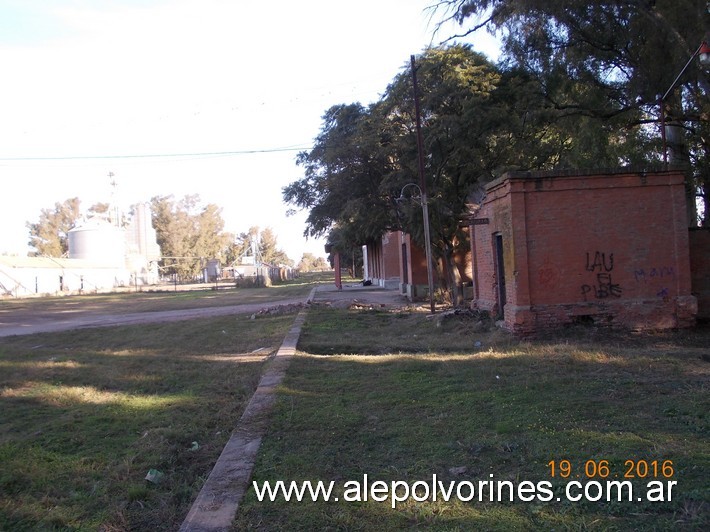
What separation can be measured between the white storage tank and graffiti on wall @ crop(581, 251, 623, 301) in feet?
245

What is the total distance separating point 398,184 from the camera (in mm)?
20859

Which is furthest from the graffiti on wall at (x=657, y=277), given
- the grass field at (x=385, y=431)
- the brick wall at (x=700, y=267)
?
the brick wall at (x=700, y=267)

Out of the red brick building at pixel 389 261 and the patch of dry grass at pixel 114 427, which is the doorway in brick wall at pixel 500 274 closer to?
the patch of dry grass at pixel 114 427

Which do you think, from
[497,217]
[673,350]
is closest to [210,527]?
[673,350]

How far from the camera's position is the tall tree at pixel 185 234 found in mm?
91750

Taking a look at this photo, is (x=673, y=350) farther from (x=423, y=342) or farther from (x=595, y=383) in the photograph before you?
(x=423, y=342)

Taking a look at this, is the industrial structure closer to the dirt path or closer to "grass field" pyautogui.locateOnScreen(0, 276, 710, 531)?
the dirt path

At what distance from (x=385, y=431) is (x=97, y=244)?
81.2 m

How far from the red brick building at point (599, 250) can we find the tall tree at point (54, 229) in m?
88.8

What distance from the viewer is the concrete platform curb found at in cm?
367

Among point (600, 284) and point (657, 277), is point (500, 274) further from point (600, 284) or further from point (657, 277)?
point (657, 277)

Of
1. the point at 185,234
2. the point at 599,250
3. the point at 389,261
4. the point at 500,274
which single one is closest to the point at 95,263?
the point at 185,234

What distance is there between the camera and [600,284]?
11766 millimetres

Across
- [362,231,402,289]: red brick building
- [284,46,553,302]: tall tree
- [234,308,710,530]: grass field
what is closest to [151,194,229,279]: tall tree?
[362,231,402,289]: red brick building
